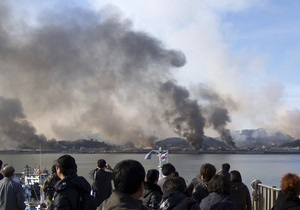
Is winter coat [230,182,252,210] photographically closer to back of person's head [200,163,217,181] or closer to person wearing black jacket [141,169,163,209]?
back of person's head [200,163,217,181]

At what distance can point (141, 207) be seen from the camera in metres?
3.07

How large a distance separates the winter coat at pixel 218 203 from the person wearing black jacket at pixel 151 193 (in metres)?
0.61

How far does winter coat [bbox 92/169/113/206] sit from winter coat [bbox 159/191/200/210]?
16.8 ft

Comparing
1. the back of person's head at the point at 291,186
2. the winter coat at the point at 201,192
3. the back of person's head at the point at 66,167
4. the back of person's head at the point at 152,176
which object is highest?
the back of person's head at the point at 66,167

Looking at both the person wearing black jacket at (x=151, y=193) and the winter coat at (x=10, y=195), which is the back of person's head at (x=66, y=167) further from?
the winter coat at (x=10, y=195)

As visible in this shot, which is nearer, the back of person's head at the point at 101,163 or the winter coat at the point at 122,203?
the winter coat at the point at 122,203

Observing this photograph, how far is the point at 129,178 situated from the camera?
120 inches

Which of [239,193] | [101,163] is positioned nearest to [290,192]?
[239,193]

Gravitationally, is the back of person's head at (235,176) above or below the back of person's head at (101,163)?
below

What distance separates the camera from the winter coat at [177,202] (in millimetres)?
4277

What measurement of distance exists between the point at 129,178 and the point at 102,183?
6671 mm

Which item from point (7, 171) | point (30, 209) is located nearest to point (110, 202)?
point (7, 171)

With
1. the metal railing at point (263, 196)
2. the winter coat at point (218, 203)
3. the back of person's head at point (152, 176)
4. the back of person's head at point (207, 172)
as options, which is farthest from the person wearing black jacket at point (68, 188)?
the metal railing at point (263, 196)

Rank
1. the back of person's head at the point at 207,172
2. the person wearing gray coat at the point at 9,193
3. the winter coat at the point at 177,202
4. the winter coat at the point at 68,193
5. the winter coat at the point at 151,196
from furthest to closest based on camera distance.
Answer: the person wearing gray coat at the point at 9,193 → the back of person's head at the point at 207,172 → the winter coat at the point at 151,196 → the winter coat at the point at 68,193 → the winter coat at the point at 177,202
